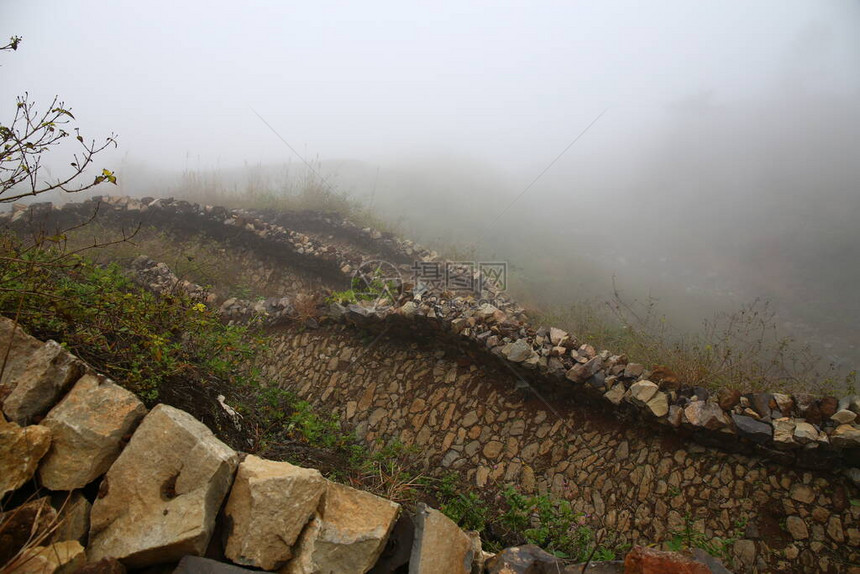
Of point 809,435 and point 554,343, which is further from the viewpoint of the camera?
point 554,343

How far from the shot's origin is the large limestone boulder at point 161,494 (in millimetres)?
1632

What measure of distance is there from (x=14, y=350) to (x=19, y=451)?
62 centimetres

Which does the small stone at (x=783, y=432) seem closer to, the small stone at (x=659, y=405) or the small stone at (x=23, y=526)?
the small stone at (x=659, y=405)

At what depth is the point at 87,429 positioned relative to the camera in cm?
182

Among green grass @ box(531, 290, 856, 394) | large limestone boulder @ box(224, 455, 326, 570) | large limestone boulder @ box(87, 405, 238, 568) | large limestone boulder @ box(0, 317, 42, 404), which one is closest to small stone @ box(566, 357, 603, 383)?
green grass @ box(531, 290, 856, 394)

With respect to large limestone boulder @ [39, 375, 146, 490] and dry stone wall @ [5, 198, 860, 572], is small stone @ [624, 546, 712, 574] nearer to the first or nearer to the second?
dry stone wall @ [5, 198, 860, 572]

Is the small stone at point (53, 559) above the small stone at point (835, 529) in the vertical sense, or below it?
above

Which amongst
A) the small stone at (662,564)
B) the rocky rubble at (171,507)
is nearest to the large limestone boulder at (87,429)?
the rocky rubble at (171,507)

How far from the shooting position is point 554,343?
4242 millimetres

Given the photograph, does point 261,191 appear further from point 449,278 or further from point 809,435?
point 809,435

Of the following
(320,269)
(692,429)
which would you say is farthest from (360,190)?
(692,429)

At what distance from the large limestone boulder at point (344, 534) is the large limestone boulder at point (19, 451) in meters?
1.17

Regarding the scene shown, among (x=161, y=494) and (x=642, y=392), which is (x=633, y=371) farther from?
(x=161, y=494)

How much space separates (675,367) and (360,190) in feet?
55.4
